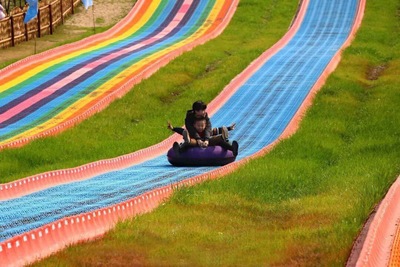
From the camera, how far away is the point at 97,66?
3609 centimetres

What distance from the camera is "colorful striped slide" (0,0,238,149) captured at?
2775cm

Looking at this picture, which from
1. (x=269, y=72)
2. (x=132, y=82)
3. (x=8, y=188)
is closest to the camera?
(x=8, y=188)

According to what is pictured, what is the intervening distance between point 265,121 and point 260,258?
16383 mm

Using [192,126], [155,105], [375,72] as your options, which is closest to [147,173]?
[192,126]

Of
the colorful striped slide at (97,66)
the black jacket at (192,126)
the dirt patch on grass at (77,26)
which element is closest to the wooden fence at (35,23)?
the dirt patch on grass at (77,26)

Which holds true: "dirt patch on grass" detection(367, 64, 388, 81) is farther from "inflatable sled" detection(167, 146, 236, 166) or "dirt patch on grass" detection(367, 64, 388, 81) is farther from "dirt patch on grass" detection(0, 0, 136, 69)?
"inflatable sled" detection(167, 146, 236, 166)

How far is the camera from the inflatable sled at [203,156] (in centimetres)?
1962

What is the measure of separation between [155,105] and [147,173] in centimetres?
1124

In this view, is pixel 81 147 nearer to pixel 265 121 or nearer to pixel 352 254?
pixel 265 121

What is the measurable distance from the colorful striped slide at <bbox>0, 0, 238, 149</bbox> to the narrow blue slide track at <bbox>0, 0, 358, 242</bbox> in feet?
12.9

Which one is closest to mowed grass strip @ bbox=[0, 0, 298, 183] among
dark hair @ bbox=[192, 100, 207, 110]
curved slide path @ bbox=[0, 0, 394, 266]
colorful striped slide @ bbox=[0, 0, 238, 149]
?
colorful striped slide @ bbox=[0, 0, 238, 149]

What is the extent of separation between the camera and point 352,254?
10.8m

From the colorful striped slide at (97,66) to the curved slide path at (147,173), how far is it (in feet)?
11.9

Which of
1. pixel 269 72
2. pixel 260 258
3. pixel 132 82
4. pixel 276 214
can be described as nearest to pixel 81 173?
pixel 276 214
